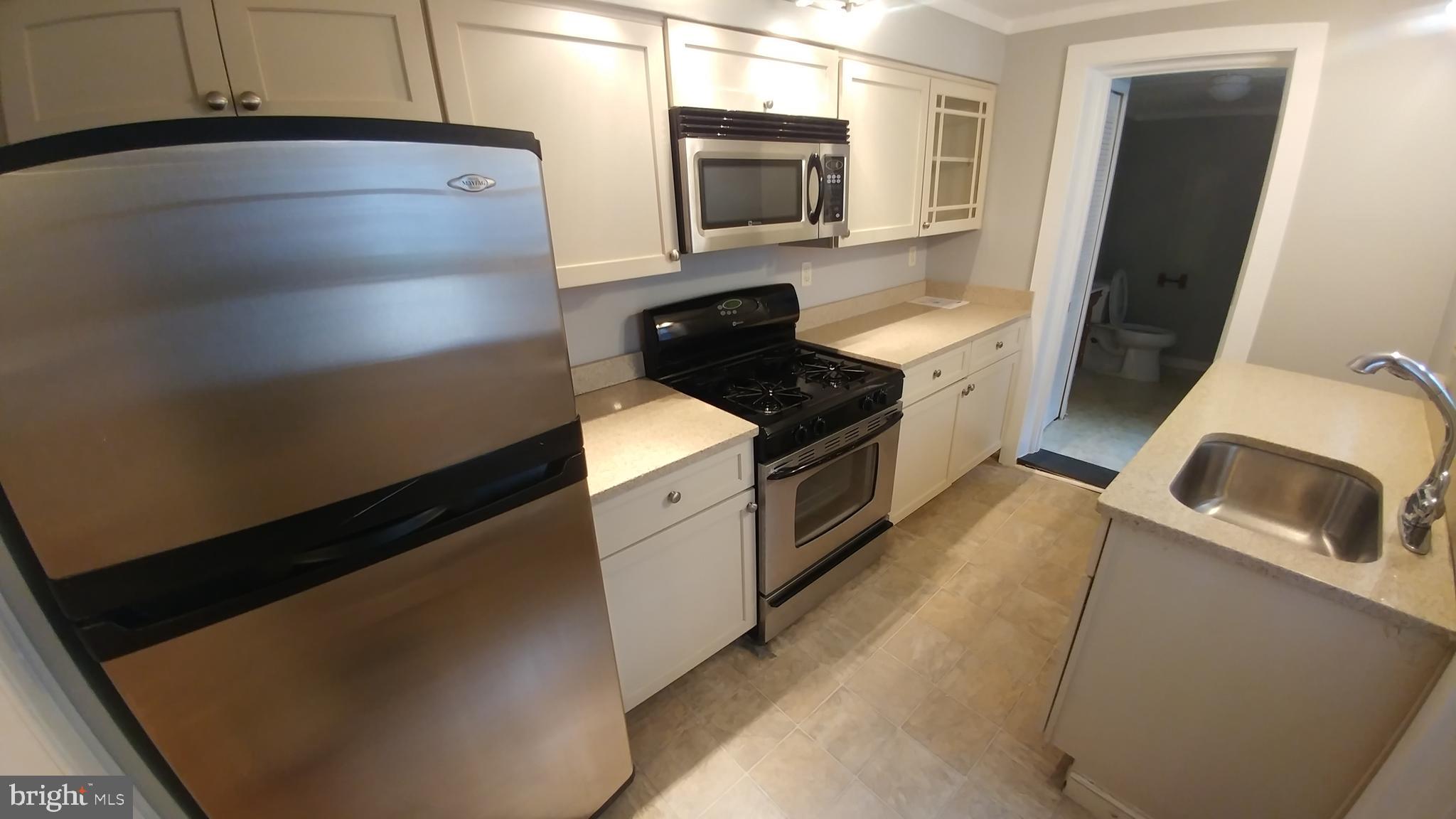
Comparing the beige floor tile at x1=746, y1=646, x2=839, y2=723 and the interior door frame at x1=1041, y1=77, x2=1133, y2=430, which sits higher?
the interior door frame at x1=1041, y1=77, x2=1133, y2=430

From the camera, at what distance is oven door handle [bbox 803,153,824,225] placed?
1.87 metres

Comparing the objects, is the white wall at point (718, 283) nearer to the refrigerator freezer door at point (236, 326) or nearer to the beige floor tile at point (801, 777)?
the refrigerator freezer door at point (236, 326)

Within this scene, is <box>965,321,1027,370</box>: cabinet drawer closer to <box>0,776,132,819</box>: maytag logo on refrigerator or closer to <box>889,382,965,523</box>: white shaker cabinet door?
<box>889,382,965,523</box>: white shaker cabinet door

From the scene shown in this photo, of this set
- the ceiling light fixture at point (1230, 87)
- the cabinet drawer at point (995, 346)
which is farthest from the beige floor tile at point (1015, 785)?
the ceiling light fixture at point (1230, 87)

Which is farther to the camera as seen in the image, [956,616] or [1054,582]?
[1054,582]

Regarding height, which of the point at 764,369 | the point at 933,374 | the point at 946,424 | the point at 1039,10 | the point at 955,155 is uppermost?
the point at 1039,10

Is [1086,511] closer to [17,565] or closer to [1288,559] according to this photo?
[1288,559]

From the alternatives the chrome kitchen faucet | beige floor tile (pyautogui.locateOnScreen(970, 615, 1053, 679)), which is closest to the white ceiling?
the chrome kitchen faucet

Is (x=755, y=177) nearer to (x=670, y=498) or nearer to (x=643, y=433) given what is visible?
(x=643, y=433)

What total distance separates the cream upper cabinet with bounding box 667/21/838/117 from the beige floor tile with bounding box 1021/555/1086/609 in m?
2.06

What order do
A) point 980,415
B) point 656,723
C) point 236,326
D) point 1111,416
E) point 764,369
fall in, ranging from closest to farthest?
1. point 236,326
2. point 656,723
3. point 764,369
4. point 980,415
5. point 1111,416

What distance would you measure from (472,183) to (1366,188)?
3.00 metres

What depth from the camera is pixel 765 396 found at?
1.80m

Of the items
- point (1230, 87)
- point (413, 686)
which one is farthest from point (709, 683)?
point (1230, 87)
